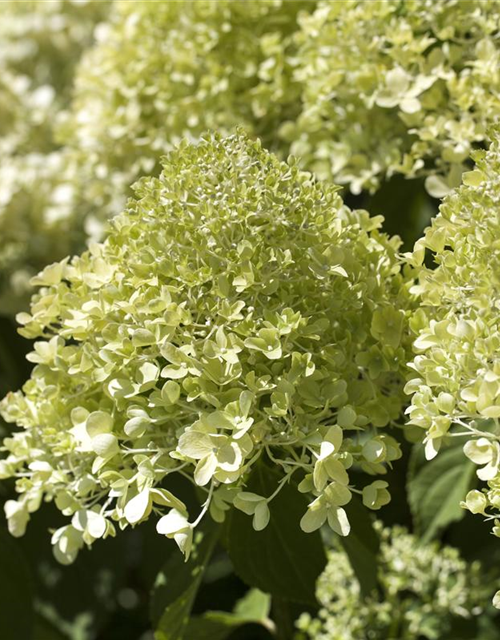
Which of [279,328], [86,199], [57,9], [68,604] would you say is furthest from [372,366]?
[57,9]

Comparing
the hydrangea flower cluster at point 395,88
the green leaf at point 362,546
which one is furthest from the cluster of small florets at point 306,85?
the green leaf at point 362,546

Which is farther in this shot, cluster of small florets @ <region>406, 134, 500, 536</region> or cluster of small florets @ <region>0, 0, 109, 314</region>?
cluster of small florets @ <region>0, 0, 109, 314</region>

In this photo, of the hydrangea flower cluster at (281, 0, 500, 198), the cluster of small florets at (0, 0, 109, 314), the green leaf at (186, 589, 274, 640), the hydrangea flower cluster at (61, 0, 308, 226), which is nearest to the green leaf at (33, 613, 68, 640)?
the green leaf at (186, 589, 274, 640)

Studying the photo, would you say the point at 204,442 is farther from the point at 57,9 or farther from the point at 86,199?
the point at 57,9

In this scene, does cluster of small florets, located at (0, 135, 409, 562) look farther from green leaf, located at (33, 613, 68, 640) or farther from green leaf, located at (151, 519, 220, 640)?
green leaf, located at (33, 613, 68, 640)

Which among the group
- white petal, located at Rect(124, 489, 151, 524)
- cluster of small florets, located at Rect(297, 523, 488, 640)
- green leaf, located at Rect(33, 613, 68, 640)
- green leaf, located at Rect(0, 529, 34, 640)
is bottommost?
green leaf, located at Rect(33, 613, 68, 640)

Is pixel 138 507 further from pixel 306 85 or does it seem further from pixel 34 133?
pixel 34 133
